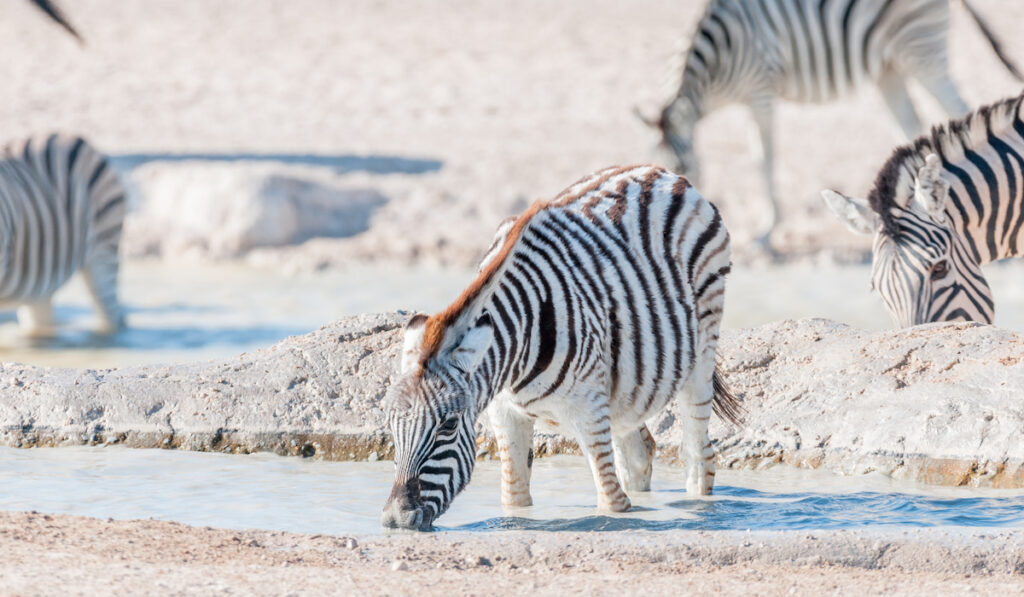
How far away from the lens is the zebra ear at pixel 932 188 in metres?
7.04

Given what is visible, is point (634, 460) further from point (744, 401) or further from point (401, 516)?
point (401, 516)

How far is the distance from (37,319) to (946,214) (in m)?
8.31

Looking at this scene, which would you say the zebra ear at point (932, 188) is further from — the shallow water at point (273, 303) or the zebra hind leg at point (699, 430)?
the shallow water at point (273, 303)

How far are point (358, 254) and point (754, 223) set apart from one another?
14.6 feet

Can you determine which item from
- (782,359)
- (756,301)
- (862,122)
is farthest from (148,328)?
(862,122)

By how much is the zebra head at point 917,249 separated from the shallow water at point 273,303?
5.23 m

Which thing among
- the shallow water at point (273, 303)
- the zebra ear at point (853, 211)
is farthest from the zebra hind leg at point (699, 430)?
the shallow water at point (273, 303)

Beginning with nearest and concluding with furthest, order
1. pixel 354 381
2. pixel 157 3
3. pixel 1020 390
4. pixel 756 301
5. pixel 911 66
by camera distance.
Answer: pixel 1020 390, pixel 354 381, pixel 911 66, pixel 756 301, pixel 157 3

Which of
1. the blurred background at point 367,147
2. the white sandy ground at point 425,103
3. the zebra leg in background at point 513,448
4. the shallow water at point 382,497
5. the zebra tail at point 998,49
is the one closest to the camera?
the zebra leg in background at point 513,448

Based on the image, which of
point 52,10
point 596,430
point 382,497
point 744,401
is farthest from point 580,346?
point 52,10

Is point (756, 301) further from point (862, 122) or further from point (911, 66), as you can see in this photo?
point (862, 122)

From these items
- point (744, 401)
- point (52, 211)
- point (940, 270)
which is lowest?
point (744, 401)

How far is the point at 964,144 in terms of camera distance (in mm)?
7609

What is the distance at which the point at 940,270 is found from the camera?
23.2 feet
